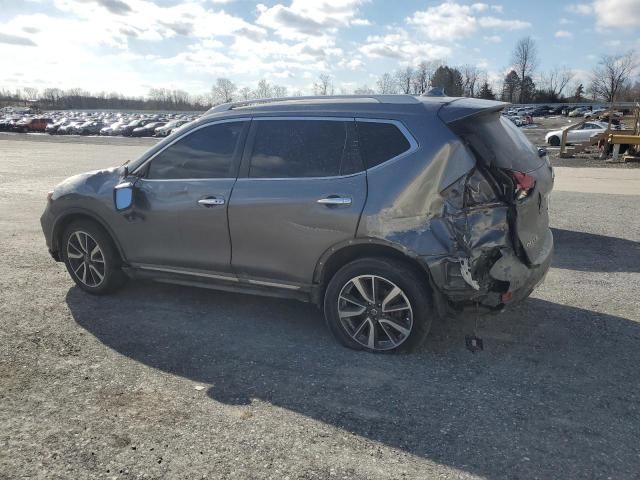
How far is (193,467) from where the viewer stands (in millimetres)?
2816

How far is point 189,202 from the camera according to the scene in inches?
181

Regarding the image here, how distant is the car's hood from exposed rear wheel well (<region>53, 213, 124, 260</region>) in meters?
0.23

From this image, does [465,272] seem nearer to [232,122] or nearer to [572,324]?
[572,324]

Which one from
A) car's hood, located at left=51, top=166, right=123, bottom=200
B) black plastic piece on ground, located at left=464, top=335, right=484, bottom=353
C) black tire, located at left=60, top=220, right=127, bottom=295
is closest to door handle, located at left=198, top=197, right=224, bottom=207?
car's hood, located at left=51, top=166, right=123, bottom=200

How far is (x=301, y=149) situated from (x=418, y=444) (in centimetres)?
235

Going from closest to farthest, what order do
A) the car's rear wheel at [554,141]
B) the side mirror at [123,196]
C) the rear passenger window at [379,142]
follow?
1. the rear passenger window at [379,142]
2. the side mirror at [123,196]
3. the car's rear wheel at [554,141]

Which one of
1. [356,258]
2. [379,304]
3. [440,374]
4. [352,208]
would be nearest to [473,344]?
[440,374]

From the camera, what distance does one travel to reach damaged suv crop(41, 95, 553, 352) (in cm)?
376

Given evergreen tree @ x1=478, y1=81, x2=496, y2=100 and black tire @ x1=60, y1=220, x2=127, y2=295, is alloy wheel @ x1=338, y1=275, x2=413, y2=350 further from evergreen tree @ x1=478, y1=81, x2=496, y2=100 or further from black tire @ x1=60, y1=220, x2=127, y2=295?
evergreen tree @ x1=478, y1=81, x2=496, y2=100

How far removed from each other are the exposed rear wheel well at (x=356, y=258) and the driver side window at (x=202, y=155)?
1121 mm

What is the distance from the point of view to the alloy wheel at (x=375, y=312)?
3.97m

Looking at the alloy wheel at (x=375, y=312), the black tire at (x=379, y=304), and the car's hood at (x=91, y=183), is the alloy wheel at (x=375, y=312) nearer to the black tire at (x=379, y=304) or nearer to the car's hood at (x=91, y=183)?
the black tire at (x=379, y=304)

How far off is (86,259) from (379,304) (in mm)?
3030

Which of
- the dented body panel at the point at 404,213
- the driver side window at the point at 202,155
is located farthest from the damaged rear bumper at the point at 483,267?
the driver side window at the point at 202,155
